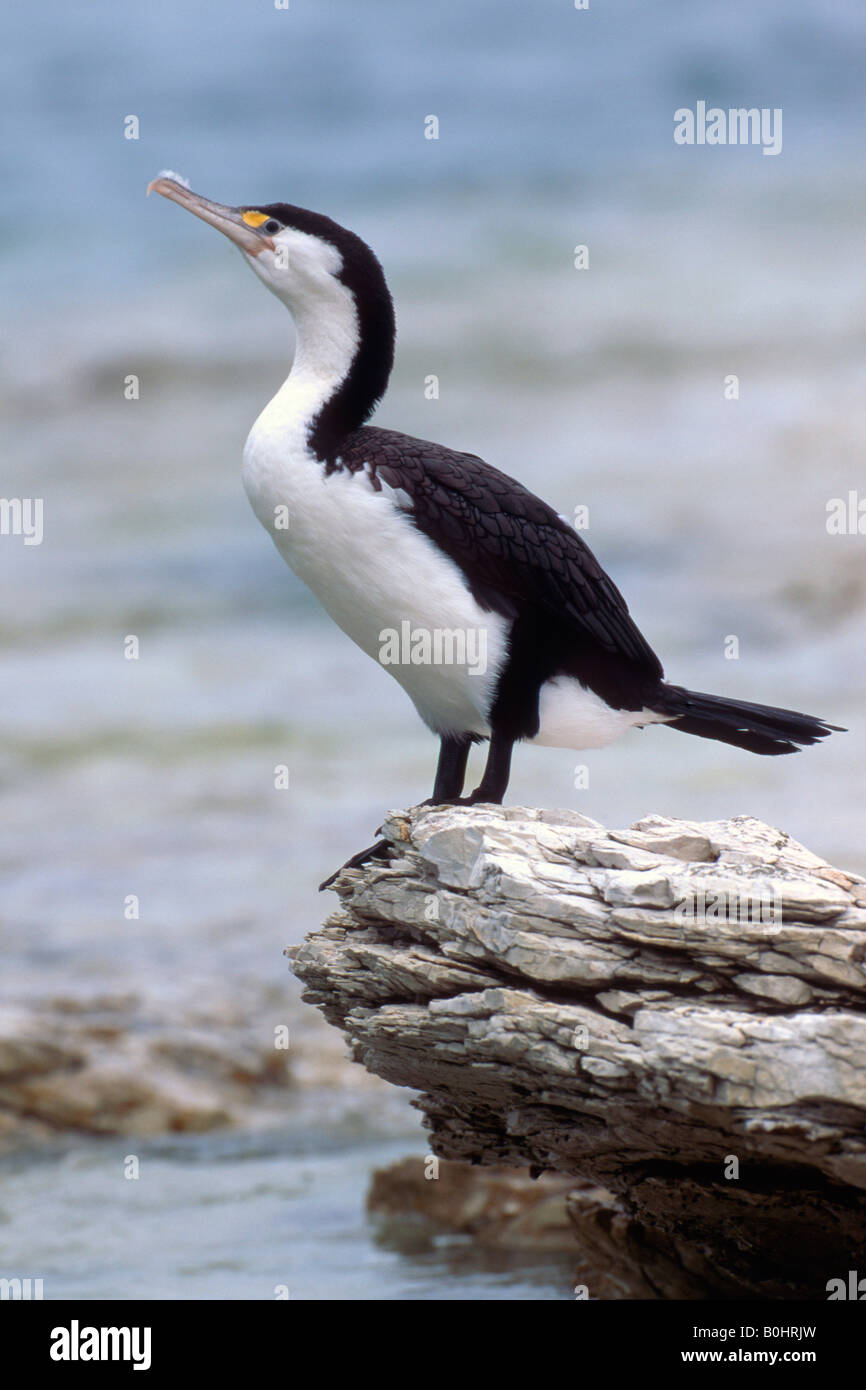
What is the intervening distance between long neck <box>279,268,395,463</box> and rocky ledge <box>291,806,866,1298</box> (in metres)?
1.88

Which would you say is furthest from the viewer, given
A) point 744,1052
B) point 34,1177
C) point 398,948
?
point 34,1177

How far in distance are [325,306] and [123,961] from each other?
1033 centimetres

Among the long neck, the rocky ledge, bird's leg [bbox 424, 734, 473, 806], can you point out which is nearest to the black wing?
the long neck

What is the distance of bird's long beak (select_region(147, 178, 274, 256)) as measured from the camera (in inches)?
308

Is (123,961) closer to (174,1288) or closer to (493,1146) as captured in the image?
(174,1288)

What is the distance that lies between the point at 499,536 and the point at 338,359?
114 centimetres

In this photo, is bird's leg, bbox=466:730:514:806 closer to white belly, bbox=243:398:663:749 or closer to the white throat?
white belly, bbox=243:398:663:749

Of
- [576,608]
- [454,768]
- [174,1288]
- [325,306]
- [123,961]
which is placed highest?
[325,306]

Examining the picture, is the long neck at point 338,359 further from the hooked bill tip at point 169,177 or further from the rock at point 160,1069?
the rock at point 160,1069

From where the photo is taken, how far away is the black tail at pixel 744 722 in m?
7.91

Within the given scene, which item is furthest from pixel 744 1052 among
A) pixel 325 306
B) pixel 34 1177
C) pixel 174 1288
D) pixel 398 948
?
pixel 34 1177

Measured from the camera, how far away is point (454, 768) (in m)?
8.13

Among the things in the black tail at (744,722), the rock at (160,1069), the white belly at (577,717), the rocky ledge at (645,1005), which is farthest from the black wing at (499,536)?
the rock at (160,1069)

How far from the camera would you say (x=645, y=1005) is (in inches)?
255
